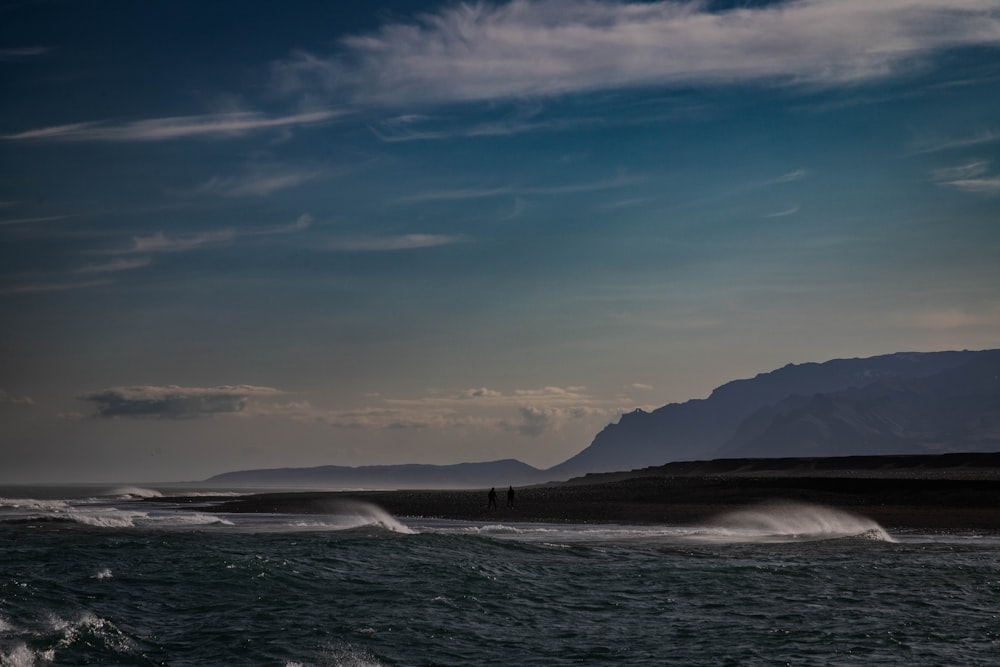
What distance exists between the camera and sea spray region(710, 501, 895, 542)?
4550 centimetres

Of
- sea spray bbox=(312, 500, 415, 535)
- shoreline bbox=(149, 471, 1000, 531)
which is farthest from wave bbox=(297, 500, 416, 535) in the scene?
shoreline bbox=(149, 471, 1000, 531)

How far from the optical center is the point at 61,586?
1121 inches

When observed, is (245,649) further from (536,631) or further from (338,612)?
(536,631)

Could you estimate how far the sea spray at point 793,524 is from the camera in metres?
45.5

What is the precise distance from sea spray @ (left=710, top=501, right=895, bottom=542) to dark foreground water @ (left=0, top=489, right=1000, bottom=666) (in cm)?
224

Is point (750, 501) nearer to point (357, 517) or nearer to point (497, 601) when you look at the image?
point (357, 517)

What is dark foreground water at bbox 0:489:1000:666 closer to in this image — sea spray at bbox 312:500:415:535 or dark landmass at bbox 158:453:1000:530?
sea spray at bbox 312:500:415:535

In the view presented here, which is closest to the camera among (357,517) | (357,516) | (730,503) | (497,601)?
(497,601)

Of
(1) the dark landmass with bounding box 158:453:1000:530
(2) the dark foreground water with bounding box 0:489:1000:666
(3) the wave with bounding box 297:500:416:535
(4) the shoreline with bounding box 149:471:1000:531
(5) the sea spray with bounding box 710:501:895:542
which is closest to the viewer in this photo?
(2) the dark foreground water with bounding box 0:489:1000:666

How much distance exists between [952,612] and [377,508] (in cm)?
5680

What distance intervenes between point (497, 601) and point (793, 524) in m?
30.4

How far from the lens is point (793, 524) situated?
5244cm

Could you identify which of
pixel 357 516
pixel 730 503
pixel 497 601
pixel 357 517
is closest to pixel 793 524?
pixel 730 503

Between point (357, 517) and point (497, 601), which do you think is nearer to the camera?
point (497, 601)
